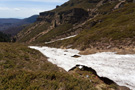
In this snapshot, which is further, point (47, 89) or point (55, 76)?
point (55, 76)

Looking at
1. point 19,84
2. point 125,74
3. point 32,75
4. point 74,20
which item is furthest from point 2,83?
point 74,20

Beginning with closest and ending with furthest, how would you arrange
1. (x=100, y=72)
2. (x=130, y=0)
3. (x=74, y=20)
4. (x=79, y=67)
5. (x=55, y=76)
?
(x=55, y=76), (x=100, y=72), (x=79, y=67), (x=130, y=0), (x=74, y=20)

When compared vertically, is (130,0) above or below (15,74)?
above

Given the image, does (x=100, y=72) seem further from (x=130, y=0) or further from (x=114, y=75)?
(x=130, y=0)

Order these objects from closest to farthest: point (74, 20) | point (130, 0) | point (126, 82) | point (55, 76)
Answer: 1. point (55, 76)
2. point (126, 82)
3. point (130, 0)
4. point (74, 20)

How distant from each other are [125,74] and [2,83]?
46.2ft

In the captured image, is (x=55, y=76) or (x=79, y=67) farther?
(x=79, y=67)

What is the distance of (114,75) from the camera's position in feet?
39.7

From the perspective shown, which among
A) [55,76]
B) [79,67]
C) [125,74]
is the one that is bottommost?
[79,67]

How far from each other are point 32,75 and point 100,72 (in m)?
9.54

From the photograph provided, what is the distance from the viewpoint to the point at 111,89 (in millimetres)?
9891

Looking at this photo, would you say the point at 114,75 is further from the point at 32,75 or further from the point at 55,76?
the point at 32,75

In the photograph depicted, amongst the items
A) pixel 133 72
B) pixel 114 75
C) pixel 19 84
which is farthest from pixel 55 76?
pixel 133 72

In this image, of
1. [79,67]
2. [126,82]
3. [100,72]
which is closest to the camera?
[126,82]
